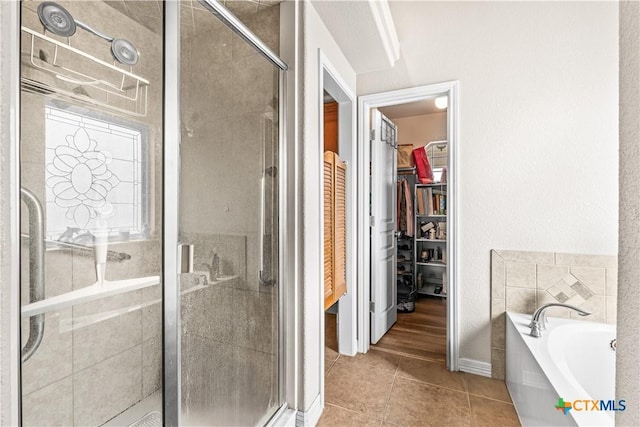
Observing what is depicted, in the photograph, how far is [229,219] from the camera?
127 centimetres

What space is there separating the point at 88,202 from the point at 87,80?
52 cm

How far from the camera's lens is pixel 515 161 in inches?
78.8

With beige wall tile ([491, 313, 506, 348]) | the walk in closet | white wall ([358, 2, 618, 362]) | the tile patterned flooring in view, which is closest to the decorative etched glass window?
the tile patterned flooring

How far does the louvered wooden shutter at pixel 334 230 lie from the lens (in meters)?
2.03

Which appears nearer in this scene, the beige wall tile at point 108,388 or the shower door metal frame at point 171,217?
the shower door metal frame at point 171,217

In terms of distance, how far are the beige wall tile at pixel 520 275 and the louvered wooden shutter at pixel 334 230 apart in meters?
1.16

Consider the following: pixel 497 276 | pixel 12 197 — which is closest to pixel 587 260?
pixel 497 276

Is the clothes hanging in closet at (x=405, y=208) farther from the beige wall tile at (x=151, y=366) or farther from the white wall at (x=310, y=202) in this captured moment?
the beige wall tile at (x=151, y=366)

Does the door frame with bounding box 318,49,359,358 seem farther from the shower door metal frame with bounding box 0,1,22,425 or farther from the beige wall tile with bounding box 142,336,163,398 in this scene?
the shower door metal frame with bounding box 0,1,22,425

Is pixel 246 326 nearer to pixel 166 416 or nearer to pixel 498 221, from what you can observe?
pixel 166 416

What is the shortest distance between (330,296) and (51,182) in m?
1.58

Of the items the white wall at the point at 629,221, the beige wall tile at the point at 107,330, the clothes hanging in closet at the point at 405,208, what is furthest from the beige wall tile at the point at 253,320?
the clothes hanging in closet at the point at 405,208

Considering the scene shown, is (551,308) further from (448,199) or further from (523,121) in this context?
(523,121)

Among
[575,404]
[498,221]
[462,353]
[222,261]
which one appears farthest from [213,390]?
[498,221]
